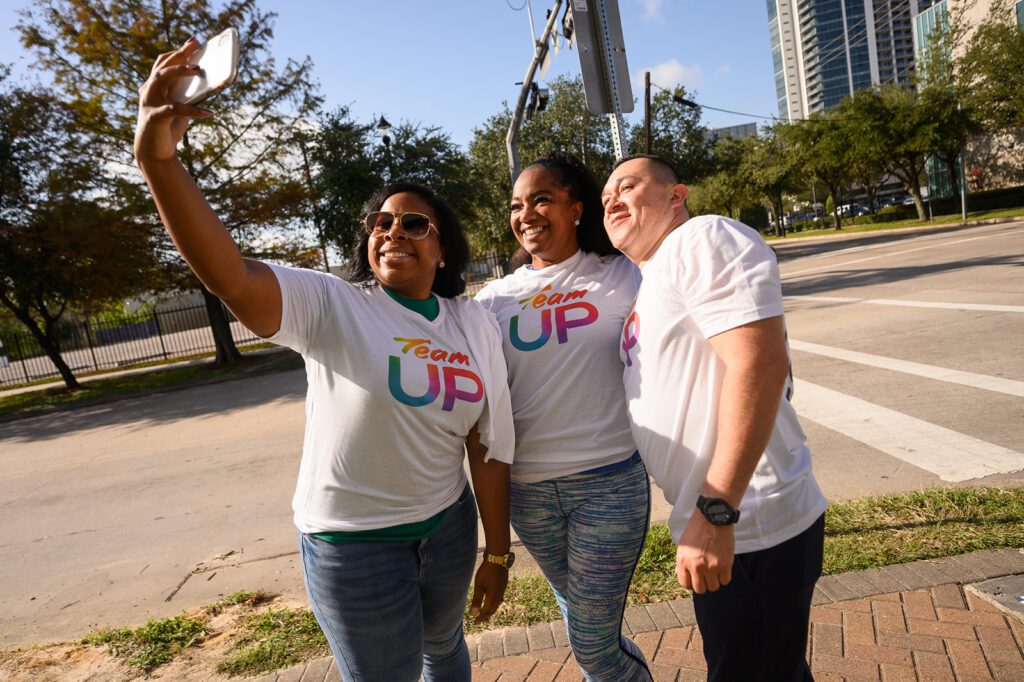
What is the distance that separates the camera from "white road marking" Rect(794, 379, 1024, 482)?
14.2 feet

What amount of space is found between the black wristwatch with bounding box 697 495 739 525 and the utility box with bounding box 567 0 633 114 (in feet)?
10.8

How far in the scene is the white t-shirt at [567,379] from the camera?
2014 mm

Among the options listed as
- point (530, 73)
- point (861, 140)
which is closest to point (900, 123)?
point (861, 140)

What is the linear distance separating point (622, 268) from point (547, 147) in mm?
28450

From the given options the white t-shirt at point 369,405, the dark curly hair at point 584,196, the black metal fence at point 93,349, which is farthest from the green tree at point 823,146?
the white t-shirt at point 369,405

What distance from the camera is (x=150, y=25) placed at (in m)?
15.5

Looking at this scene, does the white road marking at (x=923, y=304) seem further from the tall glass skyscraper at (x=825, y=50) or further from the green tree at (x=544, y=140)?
the tall glass skyscraper at (x=825, y=50)

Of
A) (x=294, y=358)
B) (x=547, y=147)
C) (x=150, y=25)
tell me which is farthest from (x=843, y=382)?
(x=547, y=147)

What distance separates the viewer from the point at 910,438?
199 inches

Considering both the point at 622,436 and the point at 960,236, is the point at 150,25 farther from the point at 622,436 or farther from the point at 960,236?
the point at 960,236

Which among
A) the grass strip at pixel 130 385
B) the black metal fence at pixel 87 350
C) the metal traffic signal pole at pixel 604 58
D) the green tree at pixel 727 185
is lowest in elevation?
the grass strip at pixel 130 385

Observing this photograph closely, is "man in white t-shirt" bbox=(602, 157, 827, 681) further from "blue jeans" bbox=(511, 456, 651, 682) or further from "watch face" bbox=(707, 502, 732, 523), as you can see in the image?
"blue jeans" bbox=(511, 456, 651, 682)

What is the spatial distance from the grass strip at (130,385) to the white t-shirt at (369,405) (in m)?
14.7

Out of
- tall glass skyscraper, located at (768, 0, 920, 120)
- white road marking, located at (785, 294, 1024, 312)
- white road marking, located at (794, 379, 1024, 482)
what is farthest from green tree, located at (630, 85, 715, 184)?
tall glass skyscraper, located at (768, 0, 920, 120)
